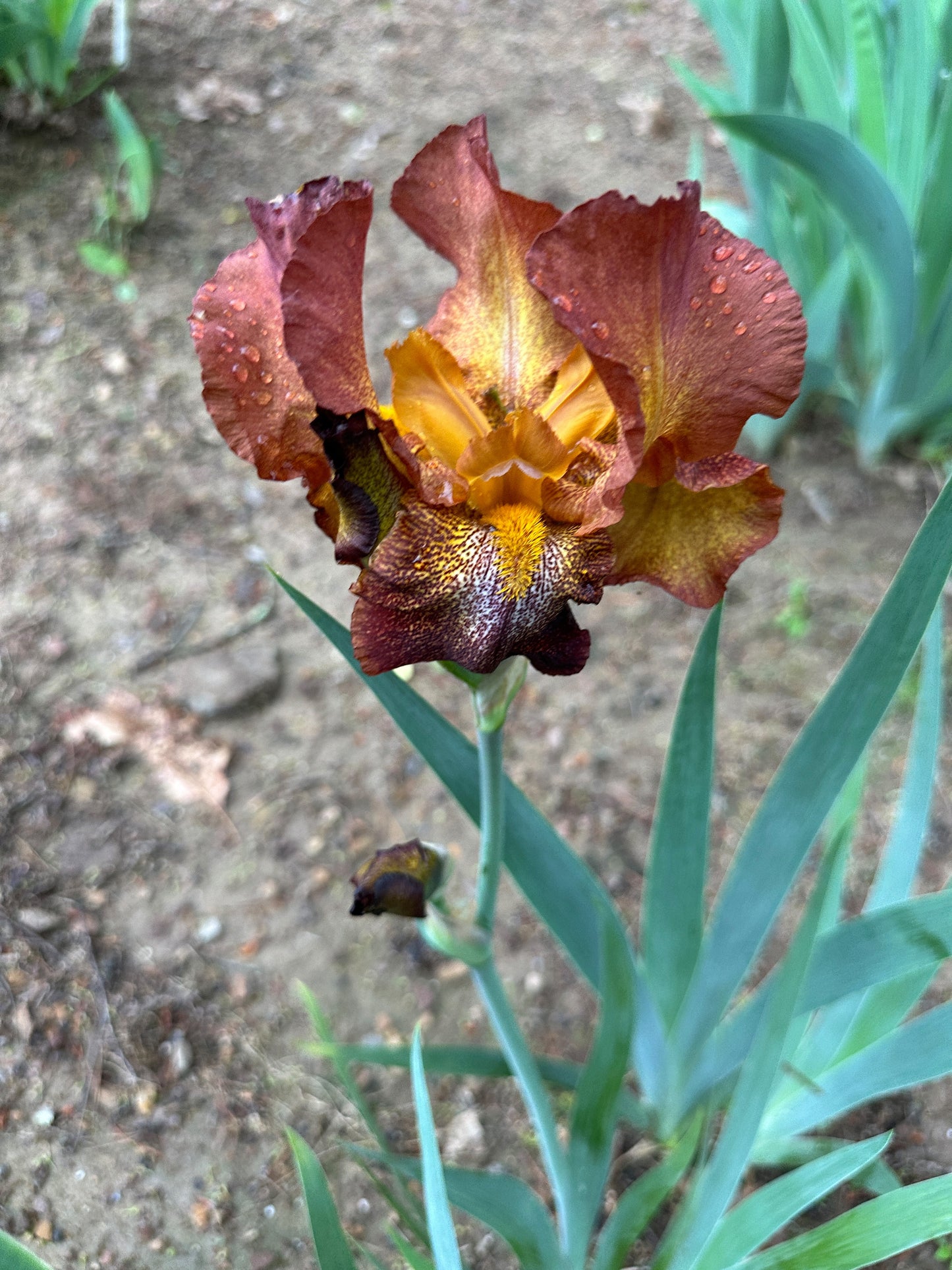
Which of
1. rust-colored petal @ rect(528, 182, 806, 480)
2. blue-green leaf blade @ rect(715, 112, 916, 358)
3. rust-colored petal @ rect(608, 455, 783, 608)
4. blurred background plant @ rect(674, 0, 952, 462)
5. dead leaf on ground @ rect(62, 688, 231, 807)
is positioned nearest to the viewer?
rust-colored petal @ rect(528, 182, 806, 480)

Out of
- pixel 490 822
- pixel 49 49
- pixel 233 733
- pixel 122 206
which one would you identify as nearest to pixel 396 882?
pixel 490 822

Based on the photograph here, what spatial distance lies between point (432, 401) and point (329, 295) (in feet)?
0.33

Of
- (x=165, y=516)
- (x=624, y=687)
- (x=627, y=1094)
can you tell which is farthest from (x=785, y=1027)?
(x=165, y=516)

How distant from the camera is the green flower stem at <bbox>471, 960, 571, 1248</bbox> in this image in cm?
84

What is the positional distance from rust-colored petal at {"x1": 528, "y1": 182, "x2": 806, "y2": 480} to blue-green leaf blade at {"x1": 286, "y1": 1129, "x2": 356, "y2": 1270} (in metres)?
0.56

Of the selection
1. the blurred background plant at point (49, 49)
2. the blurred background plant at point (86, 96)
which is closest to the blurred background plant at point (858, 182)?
the blurred background plant at point (86, 96)

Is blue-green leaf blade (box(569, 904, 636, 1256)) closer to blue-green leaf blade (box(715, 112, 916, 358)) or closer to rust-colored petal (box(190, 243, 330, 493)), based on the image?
rust-colored petal (box(190, 243, 330, 493))

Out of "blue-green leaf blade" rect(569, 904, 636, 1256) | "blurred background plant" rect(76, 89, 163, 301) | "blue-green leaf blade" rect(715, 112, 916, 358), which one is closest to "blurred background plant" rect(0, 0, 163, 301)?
"blurred background plant" rect(76, 89, 163, 301)

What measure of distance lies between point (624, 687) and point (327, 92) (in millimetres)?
1999

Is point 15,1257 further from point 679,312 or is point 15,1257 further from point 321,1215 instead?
A: point 679,312

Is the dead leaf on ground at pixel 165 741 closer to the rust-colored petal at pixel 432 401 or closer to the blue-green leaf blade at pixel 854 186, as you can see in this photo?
the rust-colored petal at pixel 432 401

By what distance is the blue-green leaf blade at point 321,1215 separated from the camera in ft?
2.19

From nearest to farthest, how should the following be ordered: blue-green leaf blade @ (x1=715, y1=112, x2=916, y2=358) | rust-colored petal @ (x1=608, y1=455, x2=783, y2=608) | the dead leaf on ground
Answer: rust-colored petal @ (x1=608, y1=455, x2=783, y2=608) → blue-green leaf blade @ (x1=715, y1=112, x2=916, y2=358) → the dead leaf on ground

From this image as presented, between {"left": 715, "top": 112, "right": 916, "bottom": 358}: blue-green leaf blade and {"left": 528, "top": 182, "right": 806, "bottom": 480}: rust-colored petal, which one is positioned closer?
{"left": 528, "top": 182, "right": 806, "bottom": 480}: rust-colored petal
